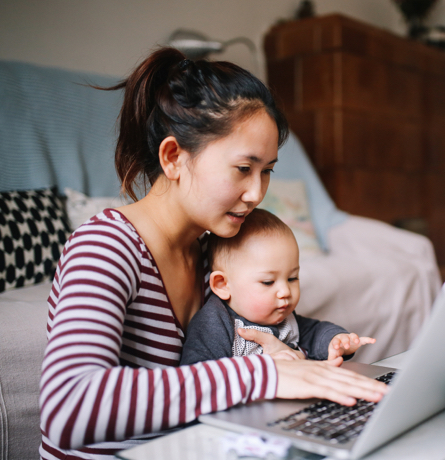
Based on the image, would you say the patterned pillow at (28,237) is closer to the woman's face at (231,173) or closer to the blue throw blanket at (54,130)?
the blue throw blanket at (54,130)

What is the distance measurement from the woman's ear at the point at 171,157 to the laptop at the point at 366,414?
419 mm

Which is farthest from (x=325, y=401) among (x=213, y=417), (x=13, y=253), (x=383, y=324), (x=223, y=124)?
(x=383, y=324)

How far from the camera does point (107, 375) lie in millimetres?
590

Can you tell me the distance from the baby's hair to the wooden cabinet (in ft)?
5.43

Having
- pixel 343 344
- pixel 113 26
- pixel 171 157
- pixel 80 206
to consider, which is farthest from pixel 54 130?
pixel 343 344

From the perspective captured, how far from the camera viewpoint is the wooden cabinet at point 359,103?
9.23 feet

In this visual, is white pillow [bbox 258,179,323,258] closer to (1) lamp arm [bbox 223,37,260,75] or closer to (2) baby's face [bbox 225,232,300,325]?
(1) lamp arm [bbox 223,37,260,75]

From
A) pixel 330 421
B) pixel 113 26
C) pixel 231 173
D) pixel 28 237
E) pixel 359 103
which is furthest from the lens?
pixel 359 103

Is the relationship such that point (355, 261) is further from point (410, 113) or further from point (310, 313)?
point (410, 113)

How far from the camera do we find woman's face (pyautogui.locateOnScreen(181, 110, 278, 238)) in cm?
83

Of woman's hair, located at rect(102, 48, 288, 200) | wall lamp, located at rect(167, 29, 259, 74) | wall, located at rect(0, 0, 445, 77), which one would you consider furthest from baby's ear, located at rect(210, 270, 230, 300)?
wall lamp, located at rect(167, 29, 259, 74)

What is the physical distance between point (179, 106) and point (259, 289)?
14.5 inches

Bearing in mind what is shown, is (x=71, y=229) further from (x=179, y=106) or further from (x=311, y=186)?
(x=311, y=186)

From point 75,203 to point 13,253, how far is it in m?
0.36
